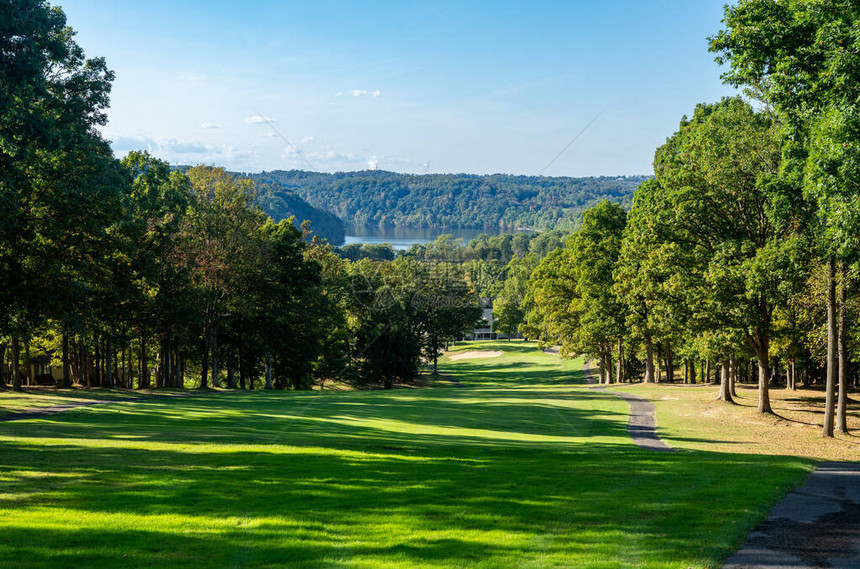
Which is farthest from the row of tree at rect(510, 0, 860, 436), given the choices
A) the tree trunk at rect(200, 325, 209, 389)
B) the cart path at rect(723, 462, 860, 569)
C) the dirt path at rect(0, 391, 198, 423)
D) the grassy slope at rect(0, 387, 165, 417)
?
the tree trunk at rect(200, 325, 209, 389)

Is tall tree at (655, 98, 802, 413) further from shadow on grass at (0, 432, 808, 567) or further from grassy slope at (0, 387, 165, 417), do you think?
grassy slope at (0, 387, 165, 417)

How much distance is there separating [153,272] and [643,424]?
27483 millimetres

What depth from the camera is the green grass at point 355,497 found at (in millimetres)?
8766

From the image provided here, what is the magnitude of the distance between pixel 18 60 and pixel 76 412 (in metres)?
13.1

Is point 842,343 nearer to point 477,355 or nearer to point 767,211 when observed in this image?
point 767,211

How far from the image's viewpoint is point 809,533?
10.0 meters

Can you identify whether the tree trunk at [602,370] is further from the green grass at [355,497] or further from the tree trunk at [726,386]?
the green grass at [355,497]

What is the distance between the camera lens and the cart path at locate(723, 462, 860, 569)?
8.64 m

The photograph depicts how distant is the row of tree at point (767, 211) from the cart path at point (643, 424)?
428 centimetres

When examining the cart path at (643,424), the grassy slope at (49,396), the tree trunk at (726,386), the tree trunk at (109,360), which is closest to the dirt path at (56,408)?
the grassy slope at (49,396)

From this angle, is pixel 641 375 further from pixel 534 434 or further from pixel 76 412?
pixel 76 412

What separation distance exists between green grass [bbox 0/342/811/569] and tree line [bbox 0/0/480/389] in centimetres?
785

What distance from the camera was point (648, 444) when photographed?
22734 millimetres

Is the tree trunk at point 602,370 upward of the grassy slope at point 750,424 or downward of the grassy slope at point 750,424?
downward
